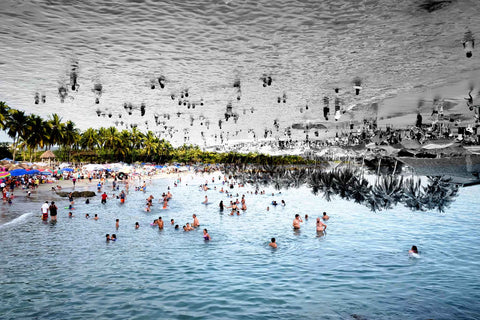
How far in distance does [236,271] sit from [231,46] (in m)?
11.9

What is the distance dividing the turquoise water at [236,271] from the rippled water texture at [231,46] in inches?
368

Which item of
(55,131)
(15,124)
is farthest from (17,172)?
(55,131)

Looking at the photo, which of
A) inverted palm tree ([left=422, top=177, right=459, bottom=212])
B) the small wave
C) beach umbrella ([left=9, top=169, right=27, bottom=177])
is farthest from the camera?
beach umbrella ([left=9, top=169, right=27, bottom=177])

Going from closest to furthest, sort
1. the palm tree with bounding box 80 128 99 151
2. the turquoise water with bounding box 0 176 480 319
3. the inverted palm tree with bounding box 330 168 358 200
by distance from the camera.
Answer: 1. the turquoise water with bounding box 0 176 480 319
2. the inverted palm tree with bounding box 330 168 358 200
3. the palm tree with bounding box 80 128 99 151

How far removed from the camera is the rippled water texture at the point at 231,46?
732 cm

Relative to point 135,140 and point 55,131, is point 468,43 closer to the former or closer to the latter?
point 55,131

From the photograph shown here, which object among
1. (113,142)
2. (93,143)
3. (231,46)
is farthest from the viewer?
(93,143)

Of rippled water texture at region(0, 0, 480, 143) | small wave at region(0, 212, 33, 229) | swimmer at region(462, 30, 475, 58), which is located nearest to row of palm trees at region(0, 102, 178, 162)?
small wave at region(0, 212, 33, 229)

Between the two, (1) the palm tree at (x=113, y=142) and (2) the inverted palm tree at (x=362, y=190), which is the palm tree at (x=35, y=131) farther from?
(2) the inverted palm tree at (x=362, y=190)

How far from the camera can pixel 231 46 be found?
9719 millimetres

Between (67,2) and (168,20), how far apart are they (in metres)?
2.30

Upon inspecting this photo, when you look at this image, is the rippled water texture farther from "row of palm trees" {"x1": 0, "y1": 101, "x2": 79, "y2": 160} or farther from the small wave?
"row of palm trees" {"x1": 0, "y1": 101, "x2": 79, "y2": 160}

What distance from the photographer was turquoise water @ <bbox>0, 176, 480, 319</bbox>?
12.2 meters

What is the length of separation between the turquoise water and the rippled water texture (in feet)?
30.7
